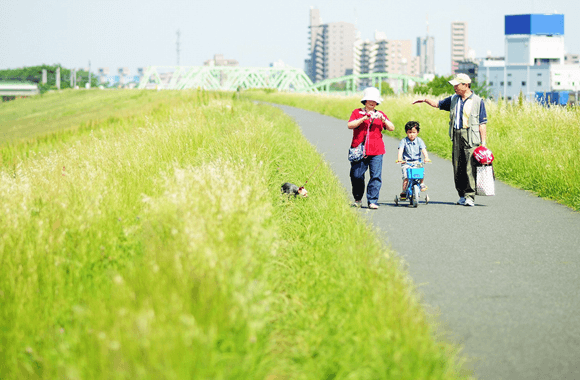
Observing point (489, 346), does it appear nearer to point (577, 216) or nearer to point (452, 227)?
point (452, 227)

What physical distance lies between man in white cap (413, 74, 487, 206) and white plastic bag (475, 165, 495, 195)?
173 millimetres

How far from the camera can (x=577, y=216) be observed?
812cm

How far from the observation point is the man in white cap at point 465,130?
895cm

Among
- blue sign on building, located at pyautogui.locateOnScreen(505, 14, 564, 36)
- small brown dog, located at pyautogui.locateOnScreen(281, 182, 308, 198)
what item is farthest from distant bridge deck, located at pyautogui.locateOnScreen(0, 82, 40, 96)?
small brown dog, located at pyautogui.locateOnScreen(281, 182, 308, 198)

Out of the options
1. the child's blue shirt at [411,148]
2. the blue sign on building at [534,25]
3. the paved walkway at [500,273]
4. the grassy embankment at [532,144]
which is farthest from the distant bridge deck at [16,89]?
the paved walkway at [500,273]

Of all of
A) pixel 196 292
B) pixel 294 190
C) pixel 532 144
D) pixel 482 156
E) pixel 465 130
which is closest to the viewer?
pixel 196 292

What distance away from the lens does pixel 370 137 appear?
8516mm

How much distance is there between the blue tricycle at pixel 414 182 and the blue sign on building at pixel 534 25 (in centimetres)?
13997

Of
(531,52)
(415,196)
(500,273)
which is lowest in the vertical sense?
(500,273)

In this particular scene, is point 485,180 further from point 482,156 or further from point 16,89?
point 16,89

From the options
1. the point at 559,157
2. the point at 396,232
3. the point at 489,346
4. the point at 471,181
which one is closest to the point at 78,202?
the point at 396,232

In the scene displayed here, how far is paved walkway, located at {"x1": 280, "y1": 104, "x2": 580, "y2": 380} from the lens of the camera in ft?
12.8

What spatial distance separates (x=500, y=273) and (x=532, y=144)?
7526 mm

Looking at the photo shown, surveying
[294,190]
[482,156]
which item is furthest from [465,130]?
[294,190]
